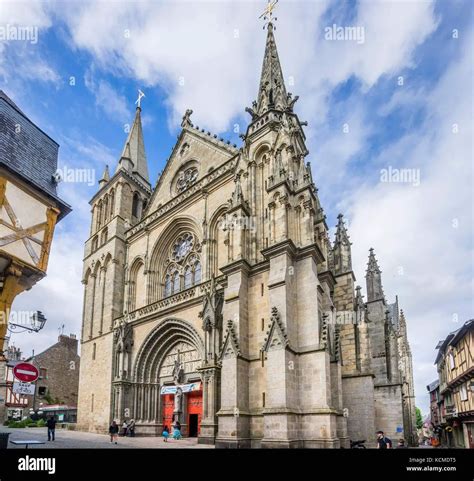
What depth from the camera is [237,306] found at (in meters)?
15.5

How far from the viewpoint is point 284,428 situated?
1265cm

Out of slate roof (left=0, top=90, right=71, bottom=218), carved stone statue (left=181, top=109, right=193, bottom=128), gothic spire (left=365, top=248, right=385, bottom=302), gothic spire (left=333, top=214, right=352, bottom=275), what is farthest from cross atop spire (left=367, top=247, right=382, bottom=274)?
slate roof (left=0, top=90, right=71, bottom=218)

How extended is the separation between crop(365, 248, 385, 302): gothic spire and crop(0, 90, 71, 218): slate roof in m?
20.3

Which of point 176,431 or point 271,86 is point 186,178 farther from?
point 176,431

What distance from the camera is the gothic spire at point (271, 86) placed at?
2048cm

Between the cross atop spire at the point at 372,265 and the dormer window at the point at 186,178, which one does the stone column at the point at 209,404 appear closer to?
the dormer window at the point at 186,178

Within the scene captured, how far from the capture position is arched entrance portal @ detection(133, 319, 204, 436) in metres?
19.1

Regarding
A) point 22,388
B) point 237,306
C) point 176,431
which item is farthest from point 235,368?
point 22,388

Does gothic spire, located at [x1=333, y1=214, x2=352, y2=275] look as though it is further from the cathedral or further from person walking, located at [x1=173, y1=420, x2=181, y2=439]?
person walking, located at [x1=173, y1=420, x2=181, y2=439]

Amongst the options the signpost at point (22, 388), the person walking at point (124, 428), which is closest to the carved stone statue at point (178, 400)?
the person walking at point (124, 428)

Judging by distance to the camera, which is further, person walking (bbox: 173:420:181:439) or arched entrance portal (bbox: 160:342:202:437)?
arched entrance portal (bbox: 160:342:202:437)

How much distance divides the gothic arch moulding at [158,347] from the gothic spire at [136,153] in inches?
526

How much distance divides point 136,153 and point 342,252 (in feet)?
61.3
